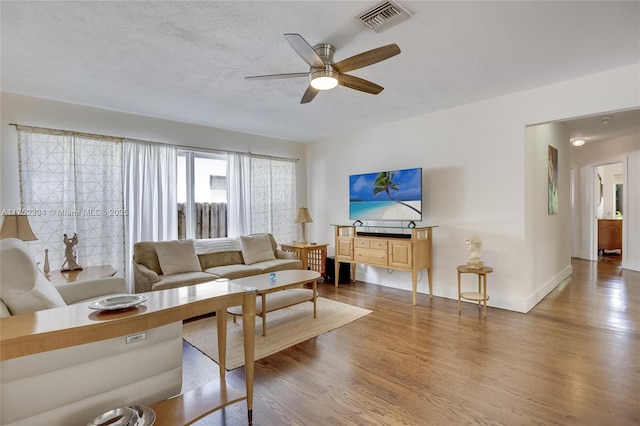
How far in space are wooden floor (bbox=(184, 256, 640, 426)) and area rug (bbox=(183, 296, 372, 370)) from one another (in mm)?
135

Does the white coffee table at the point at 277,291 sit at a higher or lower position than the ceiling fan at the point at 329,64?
lower

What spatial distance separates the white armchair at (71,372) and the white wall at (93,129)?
2741mm

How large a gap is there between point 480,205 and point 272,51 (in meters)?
3.15

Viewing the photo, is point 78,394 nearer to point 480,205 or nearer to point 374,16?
point 374,16

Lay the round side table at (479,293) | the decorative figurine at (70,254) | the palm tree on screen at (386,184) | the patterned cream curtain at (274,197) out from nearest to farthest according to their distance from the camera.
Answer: the decorative figurine at (70,254), the round side table at (479,293), the palm tree on screen at (386,184), the patterned cream curtain at (274,197)

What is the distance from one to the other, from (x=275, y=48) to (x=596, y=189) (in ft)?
26.3

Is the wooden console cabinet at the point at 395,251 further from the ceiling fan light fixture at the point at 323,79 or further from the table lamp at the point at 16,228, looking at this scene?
the table lamp at the point at 16,228

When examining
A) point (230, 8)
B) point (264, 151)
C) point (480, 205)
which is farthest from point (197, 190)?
point (480, 205)

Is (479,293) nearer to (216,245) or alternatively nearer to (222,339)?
(222,339)

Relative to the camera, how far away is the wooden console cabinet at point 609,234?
7.58 m

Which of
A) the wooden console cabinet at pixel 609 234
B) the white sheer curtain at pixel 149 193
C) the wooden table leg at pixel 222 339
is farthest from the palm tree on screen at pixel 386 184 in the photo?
the wooden console cabinet at pixel 609 234

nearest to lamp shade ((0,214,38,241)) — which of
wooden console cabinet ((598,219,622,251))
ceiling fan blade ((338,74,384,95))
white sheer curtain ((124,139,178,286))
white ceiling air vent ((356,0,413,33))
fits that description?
white sheer curtain ((124,139,178,286))

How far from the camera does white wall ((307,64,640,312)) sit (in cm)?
344

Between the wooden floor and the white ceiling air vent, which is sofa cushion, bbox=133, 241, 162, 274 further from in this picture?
the white ceiling air vent
